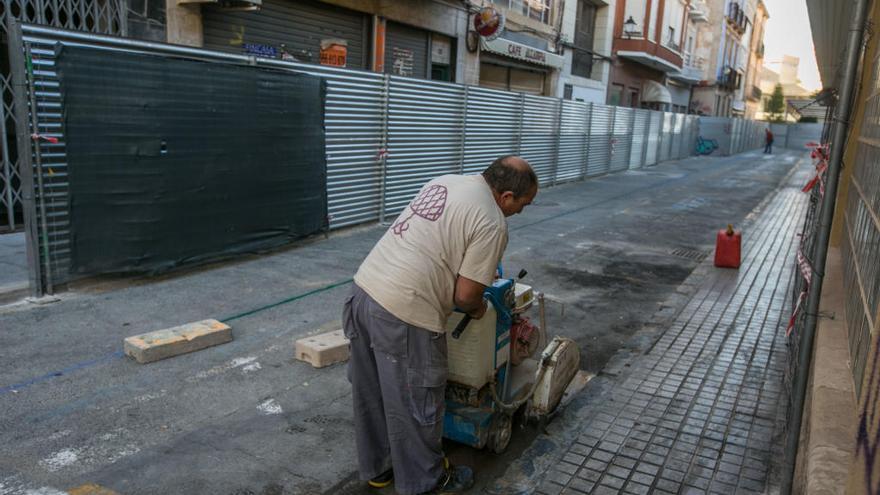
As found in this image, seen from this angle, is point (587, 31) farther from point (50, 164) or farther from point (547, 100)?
point (50, 164)

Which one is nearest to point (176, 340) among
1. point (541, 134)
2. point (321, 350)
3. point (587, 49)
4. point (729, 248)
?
point (321, 350)

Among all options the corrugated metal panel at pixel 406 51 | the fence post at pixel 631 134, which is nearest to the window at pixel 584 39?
the fence post at pixel 631 134

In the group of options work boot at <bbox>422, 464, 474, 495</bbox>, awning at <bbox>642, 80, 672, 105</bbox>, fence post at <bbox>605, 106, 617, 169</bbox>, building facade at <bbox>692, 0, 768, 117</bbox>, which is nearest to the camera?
work boot at <bbox>422, 464, 474, 495</bbox>

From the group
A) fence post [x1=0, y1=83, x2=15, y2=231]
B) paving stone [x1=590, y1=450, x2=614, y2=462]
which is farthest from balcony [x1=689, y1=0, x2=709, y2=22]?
paving stone [x1=590, y1=450, x2=614, y2=462]

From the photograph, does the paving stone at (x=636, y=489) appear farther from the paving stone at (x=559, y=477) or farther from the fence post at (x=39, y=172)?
the fence post at (x=39, y=172)

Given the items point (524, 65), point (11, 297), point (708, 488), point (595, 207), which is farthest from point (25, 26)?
point (524, 65)

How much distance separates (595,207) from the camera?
1479 cm

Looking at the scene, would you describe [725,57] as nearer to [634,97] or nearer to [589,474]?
[634,97]

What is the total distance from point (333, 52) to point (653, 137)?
18.1 m

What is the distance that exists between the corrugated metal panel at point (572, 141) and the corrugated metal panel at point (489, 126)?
3.21 meters

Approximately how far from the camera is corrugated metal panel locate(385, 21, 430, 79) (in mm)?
15469

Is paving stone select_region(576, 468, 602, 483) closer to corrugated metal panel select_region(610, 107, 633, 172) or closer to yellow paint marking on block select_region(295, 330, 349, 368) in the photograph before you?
yellow paint marking on block select_region(295, 330, 349, 368)

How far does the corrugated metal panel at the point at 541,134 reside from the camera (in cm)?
1636

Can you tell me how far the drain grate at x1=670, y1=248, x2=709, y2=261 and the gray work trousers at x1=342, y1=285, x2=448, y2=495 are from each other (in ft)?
25.1
